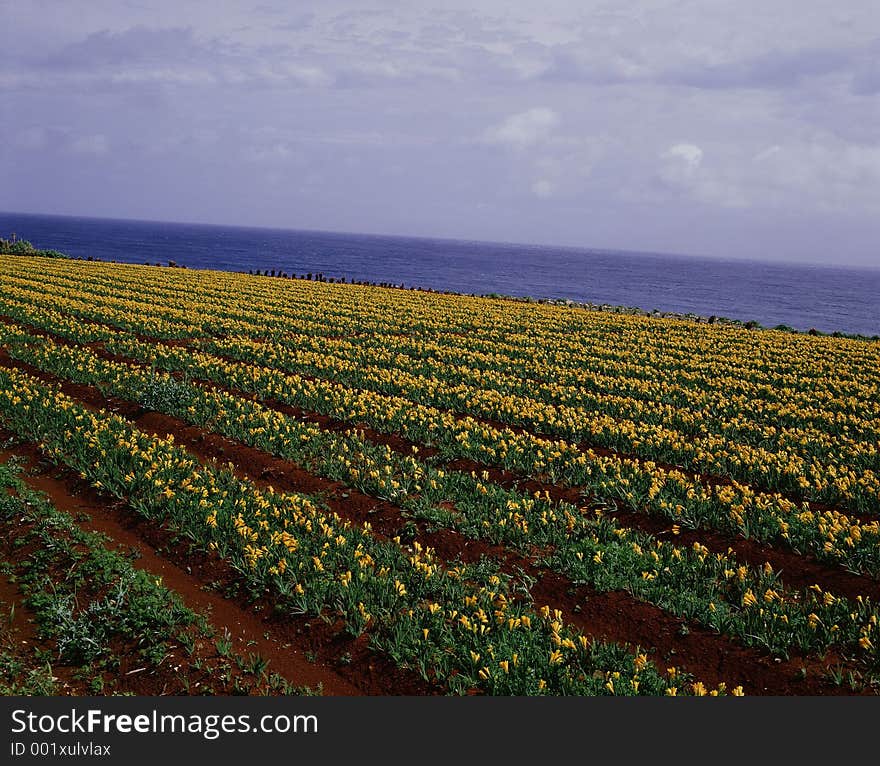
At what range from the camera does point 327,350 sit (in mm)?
20688

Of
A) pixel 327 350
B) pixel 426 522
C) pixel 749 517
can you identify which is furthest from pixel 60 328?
pixel 749 517

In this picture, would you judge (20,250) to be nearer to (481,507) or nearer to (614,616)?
(481,507)

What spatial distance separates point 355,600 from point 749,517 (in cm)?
557

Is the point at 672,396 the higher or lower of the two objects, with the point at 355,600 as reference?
higher

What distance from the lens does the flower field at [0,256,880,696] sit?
19.5 ft

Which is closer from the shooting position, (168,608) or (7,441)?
(168,608)

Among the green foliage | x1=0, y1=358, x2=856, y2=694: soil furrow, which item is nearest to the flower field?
x1=0, y1=358, x2=856, y2=694: soil furrow

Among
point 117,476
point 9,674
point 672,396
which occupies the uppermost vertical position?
point 672,396

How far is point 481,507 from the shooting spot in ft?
28.7

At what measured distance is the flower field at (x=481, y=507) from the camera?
19.5ft

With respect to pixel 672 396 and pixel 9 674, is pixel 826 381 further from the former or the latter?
pixel 9 674

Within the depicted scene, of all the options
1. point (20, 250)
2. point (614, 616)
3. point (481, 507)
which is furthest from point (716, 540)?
point (20, 250)

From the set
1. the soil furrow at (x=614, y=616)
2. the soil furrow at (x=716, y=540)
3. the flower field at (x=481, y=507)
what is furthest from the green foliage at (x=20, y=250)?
the soil furrow at (x=614, y=616)

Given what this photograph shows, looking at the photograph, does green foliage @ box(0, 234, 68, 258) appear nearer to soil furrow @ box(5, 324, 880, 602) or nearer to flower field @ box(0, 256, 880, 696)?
flower field @ box(0, 256, 880, 696)
